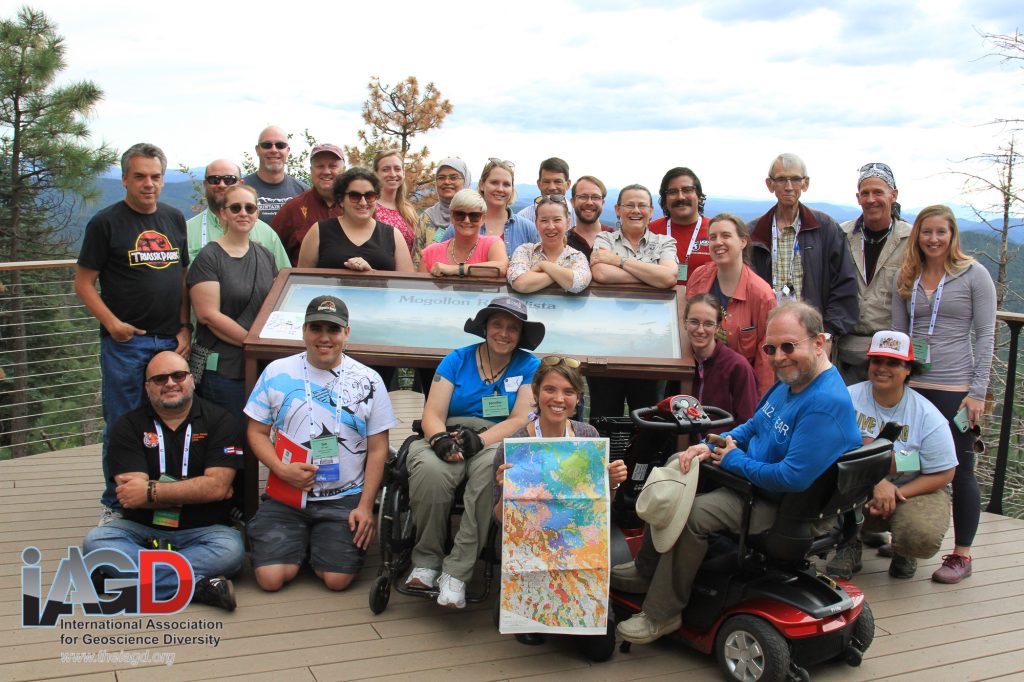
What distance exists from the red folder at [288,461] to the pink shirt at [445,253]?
1.31m

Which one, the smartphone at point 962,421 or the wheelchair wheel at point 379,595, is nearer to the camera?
the wheelchair wheel at point 379,595

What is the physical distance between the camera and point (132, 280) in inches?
170

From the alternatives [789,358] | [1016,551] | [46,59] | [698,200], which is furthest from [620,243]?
[46,59]

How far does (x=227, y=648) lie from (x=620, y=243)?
2.70 m

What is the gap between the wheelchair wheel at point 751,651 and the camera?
2.95 m

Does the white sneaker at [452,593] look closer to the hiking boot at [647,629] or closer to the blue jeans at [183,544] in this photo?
the hiking boot at [647,629]

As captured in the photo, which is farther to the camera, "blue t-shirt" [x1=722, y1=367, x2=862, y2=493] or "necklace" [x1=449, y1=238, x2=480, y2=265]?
"necklace" [x1=449, y1=238, x2=480, y2=265]

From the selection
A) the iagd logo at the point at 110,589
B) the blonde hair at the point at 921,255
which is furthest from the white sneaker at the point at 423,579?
the blonde hair at the point at 921,255

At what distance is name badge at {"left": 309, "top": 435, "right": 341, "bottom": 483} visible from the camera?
3.83 m

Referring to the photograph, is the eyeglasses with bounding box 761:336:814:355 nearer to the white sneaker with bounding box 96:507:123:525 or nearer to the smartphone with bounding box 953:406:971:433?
the smartphone with bounding box 953:406:971:433

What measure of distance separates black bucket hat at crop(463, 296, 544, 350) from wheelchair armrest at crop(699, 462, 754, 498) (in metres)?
0.98

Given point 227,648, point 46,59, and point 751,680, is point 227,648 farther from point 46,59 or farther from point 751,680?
point 46,59

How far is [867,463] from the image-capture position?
2863 mm

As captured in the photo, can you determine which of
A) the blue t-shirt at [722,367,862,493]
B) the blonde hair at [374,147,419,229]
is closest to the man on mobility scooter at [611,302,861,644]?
the blue t-shirt at [722,367,862,493]
